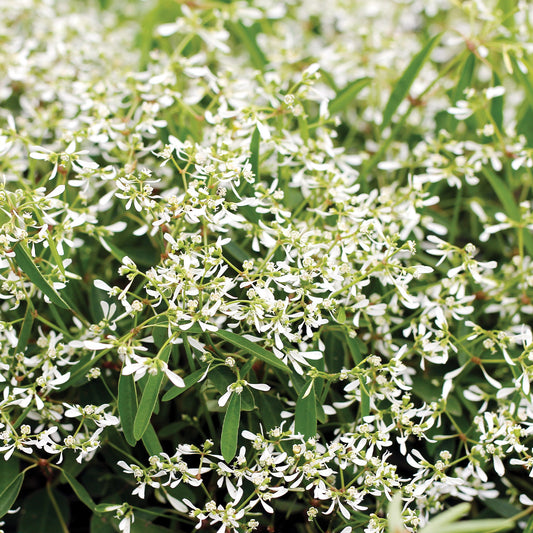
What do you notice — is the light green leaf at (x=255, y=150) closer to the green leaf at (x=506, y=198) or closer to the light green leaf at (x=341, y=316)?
the light green leaf at (x=341, y=316)

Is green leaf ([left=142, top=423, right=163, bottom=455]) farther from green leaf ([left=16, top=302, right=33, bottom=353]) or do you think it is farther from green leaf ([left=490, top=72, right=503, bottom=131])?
green leaf ([left=490, top=72, right=503, bottom=131])

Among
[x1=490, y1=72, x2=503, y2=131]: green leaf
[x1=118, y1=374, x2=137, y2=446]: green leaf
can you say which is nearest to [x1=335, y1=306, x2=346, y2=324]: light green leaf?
[x1=118, y1=374, x2=137, y2=446]: green leaf

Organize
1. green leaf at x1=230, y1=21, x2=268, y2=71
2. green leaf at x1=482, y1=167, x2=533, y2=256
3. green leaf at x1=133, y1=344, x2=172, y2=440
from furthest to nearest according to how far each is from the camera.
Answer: green leaf at x1=230, y1=21, x2=268, y2=71, green leaf at x1=482, y1=167, x2=533, y2=256, green leaf at x1=133, y1=344, x2=172, y2=440

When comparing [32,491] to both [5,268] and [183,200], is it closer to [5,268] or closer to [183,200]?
[5,268]

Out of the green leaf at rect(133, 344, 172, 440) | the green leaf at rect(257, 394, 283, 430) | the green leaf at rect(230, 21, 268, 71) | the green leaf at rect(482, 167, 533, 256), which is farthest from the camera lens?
the green leaf at rect(230, 21, 268, 71)

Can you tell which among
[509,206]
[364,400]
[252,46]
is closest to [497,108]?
[509,206]

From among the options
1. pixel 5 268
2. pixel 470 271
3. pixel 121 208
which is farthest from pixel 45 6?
pixel 470 271
